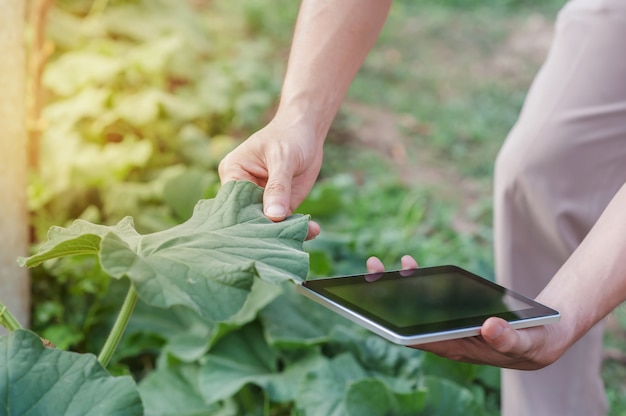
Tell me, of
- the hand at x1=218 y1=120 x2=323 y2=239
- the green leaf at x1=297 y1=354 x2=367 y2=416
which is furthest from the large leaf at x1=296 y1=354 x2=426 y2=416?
the hand at x1=218 y1=120 x2=323 y2=239

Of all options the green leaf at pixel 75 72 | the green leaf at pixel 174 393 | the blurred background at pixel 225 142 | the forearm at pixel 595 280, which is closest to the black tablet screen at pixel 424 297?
the forearm at pixel 595 280

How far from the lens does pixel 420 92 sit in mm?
5047

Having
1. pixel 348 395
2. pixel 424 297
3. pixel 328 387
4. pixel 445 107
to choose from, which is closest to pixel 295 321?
pixel 328 387

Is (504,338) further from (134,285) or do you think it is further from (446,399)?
(446,399)

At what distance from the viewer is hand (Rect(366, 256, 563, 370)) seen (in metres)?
1.18

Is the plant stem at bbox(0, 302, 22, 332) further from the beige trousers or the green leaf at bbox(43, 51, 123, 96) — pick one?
the green leaf at bbox(43, 51, 123, 96)

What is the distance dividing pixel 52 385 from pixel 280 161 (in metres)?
0.60

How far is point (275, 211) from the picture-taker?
1.25 m

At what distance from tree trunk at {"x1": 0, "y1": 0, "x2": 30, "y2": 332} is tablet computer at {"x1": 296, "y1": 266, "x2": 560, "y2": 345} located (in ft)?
4.03

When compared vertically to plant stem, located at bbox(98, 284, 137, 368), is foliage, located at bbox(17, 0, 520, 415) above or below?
below

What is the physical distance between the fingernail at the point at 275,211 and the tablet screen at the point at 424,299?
0.12 m

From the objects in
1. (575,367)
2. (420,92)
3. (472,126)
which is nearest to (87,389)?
(575,367)

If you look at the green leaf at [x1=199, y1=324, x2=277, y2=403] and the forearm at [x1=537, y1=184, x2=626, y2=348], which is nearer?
the forearm at [x1=537, y1=184, x2=626, y2=348]

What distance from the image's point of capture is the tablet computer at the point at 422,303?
117cm
